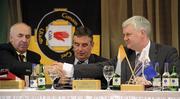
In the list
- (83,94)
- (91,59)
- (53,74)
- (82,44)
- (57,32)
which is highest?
(57,32)

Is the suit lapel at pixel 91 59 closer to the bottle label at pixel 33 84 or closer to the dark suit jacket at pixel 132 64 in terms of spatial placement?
the dark suit jacket at pixel 132 64

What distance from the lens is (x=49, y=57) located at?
5.51 m

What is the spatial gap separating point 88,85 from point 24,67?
44.4 inches

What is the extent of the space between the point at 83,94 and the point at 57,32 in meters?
2.90

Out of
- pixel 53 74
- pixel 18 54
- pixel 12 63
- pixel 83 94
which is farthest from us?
pixel 18 54

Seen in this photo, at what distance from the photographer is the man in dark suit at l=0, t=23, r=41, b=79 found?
148 inches

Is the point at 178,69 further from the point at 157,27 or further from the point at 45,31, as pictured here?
the point at 45,31

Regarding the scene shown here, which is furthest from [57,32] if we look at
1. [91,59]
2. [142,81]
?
[142,81]

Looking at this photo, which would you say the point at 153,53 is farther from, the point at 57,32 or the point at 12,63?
the point at 57,32

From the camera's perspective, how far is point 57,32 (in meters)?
5.51

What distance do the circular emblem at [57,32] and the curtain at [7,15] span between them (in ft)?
1.11

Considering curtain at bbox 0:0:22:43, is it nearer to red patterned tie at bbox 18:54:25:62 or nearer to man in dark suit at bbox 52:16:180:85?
red patterned tie at bbox 18:54:25:62

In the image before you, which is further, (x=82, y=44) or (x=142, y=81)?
(x=82, y=44)

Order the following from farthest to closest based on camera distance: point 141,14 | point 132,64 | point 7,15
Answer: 1. point 7,15
2. point 141,14
3. point 132,64
